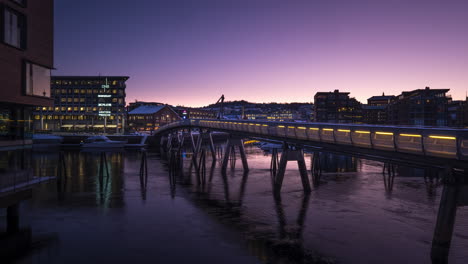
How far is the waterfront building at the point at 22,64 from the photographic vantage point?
1902cm

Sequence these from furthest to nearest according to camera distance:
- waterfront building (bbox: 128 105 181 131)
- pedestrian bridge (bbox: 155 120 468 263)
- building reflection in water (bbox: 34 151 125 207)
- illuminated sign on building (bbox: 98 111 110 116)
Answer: waterfront building (bbox: 128 105 181 131) → illuminated sign on building (bbox: 98 111 110 116) → building reflection in water (bbox: 34 151 125 207) → pedestrian bridge (bbox: 155 120 468 263)

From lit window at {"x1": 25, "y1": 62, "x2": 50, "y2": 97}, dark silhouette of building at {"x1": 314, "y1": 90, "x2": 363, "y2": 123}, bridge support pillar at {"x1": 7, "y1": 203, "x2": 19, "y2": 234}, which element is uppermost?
dark silhouette of building at {"x1": 314, "y1": 90, "x2": 363, "y2": 123}

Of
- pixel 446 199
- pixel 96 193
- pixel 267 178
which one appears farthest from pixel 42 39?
pixel 267 178

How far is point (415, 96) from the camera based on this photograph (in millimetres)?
120000

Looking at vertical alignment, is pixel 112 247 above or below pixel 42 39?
below

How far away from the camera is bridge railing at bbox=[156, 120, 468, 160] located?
53.0 feet

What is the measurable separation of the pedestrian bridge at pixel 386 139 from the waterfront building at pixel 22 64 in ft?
70.3

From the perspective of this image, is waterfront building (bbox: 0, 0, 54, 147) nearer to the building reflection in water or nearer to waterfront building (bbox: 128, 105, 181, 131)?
the building reflection in water

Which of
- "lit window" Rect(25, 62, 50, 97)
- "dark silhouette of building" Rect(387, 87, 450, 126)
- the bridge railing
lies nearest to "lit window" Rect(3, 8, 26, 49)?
"lit window" Rect(25, 62, 50, 97)

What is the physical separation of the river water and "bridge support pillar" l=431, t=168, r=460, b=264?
1474 mm

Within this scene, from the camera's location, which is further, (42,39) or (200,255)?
(42,39)

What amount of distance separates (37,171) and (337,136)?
45.1 metres

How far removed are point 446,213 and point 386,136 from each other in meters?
6.35

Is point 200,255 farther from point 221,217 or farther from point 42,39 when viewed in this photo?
point 42,39
